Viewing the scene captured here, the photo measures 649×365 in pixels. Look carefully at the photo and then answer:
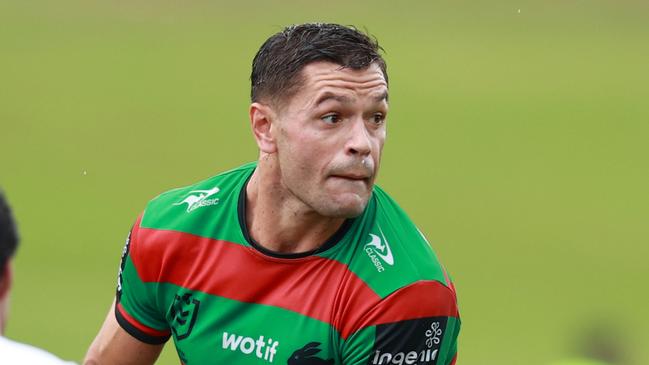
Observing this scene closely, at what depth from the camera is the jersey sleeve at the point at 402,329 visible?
4.68 meters

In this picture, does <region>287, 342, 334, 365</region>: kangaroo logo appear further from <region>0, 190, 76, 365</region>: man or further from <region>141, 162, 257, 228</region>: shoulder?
<region>0, 190, 76, 365</region>: man

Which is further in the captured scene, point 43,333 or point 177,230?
point 43,333

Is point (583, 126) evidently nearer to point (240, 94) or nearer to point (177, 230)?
point (240, 94)

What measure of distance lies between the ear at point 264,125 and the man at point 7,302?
1.40 meters

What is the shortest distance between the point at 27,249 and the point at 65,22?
6263 millimetres

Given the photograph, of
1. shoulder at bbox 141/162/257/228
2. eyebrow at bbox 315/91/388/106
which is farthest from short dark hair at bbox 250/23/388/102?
shoulder at bbox 141/162/257/228

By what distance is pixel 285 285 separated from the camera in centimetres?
491

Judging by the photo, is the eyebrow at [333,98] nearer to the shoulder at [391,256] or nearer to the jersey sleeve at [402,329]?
the shoulder at [391,256]

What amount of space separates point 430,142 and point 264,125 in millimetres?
7723

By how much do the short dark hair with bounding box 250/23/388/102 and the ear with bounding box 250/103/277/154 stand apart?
0.05 m

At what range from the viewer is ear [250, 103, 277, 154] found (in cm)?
491

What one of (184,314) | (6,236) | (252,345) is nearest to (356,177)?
(252,345)

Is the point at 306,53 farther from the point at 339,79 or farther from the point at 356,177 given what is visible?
the point at 356,177

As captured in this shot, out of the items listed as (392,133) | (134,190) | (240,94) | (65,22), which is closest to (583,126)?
(392,133)
